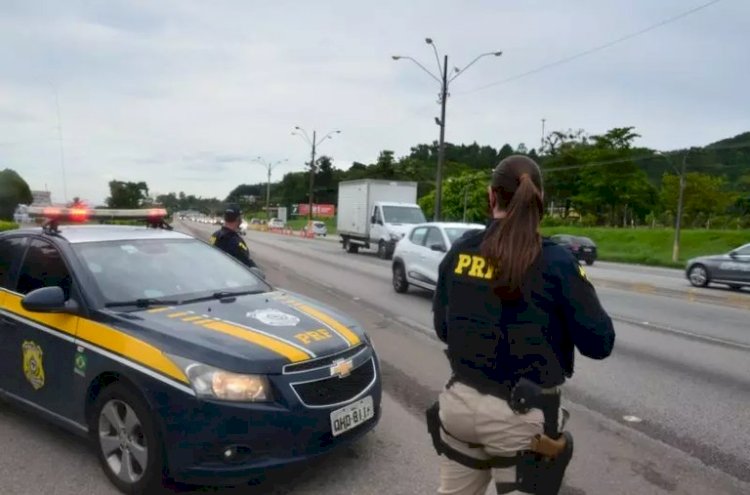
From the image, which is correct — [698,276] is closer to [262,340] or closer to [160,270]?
[160,270]

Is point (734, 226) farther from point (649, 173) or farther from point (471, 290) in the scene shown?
point (471, 290)

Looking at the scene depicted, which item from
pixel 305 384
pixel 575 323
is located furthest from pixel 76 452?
pixel 575 323

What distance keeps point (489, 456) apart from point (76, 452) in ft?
10.3

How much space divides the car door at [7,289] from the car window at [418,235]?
8951 millimetres

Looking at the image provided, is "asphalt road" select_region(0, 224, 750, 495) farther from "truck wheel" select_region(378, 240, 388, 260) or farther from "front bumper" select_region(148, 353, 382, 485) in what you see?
"truck wheel" select_region(378, 240, 388, 260)

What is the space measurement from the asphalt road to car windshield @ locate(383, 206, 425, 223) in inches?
660

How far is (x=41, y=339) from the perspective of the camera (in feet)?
13.8

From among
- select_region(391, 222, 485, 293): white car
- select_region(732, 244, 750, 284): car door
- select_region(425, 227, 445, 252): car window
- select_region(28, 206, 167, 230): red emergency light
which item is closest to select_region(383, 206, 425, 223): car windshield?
select_region(732, 244, 750, 284): car door

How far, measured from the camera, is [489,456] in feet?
7.36

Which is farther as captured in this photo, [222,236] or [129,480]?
[222,236]

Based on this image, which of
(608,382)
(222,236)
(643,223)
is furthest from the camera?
(643,223)

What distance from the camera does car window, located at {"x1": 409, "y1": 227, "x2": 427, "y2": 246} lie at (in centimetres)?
1321

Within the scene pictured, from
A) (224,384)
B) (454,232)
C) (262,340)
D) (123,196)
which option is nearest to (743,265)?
(454,232)

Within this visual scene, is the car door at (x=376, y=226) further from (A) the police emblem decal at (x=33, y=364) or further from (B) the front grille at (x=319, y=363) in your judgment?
(B) the front grille at (x=319, y=363)
